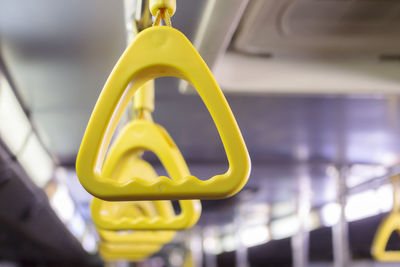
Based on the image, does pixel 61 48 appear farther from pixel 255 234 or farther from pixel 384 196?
pixel 255 234

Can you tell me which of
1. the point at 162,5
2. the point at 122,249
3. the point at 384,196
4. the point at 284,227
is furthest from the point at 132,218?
the point at 284,227

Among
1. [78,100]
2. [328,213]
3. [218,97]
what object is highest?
[328,213]

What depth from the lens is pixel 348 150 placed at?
5.10 metres

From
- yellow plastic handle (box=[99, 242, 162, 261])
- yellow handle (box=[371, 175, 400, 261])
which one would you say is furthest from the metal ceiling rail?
yellow plastic handle (box=[99, 242, 162, 261])

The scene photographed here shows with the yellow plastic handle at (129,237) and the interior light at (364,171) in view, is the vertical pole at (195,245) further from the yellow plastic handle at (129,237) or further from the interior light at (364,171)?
the yellow plastic handle at (129,237)

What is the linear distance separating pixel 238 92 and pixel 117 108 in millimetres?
1701

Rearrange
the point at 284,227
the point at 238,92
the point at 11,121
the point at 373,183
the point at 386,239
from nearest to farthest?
the point at 238,92 < the point at 11,121 < the point at 386,239 < the point at 373,183 < the point at 284,227

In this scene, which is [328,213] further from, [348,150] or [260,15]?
[260,15]

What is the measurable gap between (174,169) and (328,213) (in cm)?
914

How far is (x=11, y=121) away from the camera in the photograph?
364 cm

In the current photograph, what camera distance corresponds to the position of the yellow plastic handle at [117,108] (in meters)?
1.04

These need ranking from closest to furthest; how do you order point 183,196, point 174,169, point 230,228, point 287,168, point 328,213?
point 183,196
point 174,169
point 287,168
point 328,213
point 230,228

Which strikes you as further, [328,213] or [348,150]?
[328,213]

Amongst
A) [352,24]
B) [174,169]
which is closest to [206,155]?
[352,24]
